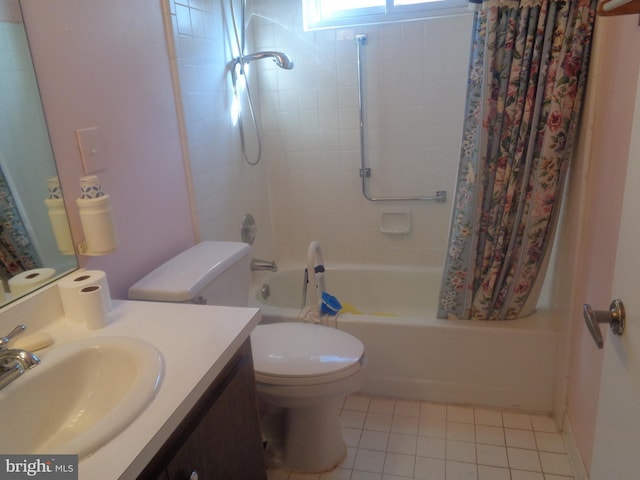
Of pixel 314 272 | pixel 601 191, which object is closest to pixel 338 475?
pixel 314 272

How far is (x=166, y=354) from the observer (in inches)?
40.7

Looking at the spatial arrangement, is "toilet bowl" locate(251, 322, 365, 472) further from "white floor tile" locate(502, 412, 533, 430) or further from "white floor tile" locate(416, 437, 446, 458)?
"white floor tile" locate(502, 412, 533, 430)

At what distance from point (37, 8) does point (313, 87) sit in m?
1.57

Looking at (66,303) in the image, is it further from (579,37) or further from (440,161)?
(440,161)

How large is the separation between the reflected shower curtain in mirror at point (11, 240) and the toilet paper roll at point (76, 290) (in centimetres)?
9

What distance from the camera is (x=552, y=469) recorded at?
175 cm

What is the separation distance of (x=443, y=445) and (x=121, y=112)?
166 cm

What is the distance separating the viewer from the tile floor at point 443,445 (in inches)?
69.7

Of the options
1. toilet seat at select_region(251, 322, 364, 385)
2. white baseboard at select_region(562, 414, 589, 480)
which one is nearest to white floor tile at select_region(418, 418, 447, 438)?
white baseboard at select_region(562, 414, 589, 480)

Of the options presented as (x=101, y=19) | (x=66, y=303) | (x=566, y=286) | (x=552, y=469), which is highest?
(x=101, y=19)

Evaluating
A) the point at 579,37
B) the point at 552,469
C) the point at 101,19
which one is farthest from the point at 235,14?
the point at 552,469

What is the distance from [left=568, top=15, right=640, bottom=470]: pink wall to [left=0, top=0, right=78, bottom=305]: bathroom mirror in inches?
59.2

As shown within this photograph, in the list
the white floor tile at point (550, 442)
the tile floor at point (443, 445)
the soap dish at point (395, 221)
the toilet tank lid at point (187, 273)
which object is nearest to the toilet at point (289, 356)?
the toilet tank lid at point (187, 273)

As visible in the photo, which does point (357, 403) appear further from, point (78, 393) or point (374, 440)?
point (78, 393)
